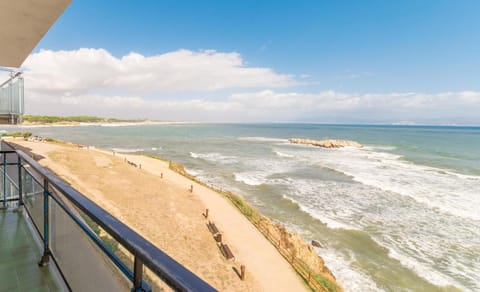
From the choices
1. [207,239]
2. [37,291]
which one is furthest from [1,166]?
[207,239]

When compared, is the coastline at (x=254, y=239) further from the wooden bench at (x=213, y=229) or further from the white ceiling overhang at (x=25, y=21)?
the white ceiling overhang at (x=25, y=21)

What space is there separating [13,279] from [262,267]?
8887 millimetres

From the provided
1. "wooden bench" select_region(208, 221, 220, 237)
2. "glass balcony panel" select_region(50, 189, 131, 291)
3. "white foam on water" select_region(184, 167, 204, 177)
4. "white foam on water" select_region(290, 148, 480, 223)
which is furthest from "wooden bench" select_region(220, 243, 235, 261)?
"white foam on water" select_region(184, 167, 204, 177)

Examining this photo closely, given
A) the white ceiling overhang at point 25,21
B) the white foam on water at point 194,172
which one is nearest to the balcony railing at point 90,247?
the white ceiling overhang at point 25,21

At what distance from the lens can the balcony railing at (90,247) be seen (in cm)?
95

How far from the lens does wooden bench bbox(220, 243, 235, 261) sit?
33.8 feet

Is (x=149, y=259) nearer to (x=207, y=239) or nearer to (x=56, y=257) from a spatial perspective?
(x=56, y=257)

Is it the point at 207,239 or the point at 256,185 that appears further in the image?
the point at 256,185

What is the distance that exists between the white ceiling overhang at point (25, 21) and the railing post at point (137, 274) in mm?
3392

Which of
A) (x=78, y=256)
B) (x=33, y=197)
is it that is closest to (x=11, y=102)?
(x=33, y=197)

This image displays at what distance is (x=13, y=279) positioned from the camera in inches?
97.5

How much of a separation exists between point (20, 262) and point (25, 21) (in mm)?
3252

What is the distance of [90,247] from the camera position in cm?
199

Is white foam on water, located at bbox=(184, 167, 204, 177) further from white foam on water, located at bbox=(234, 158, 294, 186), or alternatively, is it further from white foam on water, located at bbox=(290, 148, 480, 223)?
white foam on water, located at bbox=(290, 148, 480, 223)
